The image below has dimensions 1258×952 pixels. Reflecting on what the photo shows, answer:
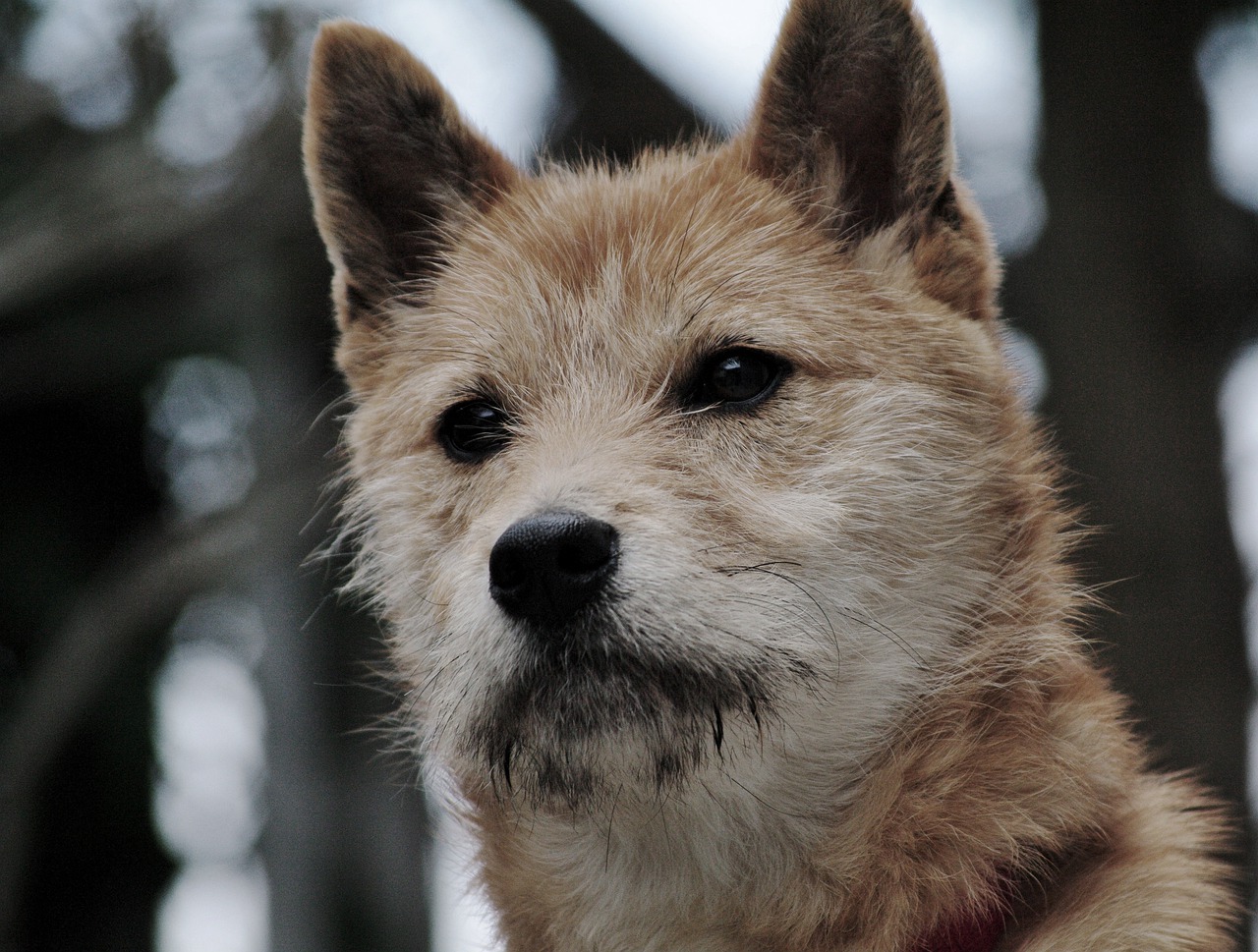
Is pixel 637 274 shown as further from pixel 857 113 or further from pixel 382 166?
pixel 382 166

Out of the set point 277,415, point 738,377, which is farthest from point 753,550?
point 277,415

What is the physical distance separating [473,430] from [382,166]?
3.24 ft

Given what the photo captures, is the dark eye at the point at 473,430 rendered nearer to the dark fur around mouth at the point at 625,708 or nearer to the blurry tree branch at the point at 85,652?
the dark fur around mouth at the point at 625,708

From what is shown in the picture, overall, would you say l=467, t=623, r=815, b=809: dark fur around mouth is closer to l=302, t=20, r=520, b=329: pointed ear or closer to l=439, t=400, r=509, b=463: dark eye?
l=439, t=400, r=509, b=463: dark eye

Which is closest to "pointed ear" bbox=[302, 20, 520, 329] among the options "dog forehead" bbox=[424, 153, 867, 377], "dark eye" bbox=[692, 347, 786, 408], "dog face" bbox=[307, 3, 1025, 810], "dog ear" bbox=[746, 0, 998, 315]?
"dog face" bbox=[307, 3, 1025, 810]

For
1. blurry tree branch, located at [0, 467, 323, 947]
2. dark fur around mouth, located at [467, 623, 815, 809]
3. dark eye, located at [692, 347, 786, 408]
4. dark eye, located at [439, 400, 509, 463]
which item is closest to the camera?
dark fur around mouth, located at [467, 623, 815, 809]

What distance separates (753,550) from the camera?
8.35 ft

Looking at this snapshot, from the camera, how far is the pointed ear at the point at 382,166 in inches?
135

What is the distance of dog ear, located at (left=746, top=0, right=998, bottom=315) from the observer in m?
3.07

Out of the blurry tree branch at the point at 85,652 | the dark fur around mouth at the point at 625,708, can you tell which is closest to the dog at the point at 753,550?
the dark fur around mouth at the point at 625,708

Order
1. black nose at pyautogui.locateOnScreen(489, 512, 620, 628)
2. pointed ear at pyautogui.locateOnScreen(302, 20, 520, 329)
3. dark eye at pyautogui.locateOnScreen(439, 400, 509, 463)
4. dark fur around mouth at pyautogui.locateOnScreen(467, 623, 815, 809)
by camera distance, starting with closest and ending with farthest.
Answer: black nose at pyautogui.locateOnScreen(489, 512, 620, 628) → dark fur around mouth at pyautogui.locateOnScreen(467, 623, 815, 809) → dark eye at pyautogui.locateOnScreen(439, 400, 509, 463) → pointed ear at pyautogui.locateOnScreen(302, 20, 520, 329)

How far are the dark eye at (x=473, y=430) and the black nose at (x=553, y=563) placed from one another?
0.80 m

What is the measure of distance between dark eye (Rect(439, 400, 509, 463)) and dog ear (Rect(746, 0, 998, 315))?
3.54ft

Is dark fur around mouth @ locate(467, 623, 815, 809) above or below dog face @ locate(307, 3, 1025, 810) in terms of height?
below
